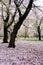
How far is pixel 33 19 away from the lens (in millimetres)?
33000

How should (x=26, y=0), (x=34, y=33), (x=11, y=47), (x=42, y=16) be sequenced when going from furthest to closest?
(x=34, y=33)
(x=42, y=16)
(x=26, y=0)
(x=11, y=47)

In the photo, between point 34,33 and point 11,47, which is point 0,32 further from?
point 11,47

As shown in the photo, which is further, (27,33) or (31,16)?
(27,33)

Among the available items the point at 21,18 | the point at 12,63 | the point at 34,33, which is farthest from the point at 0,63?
the point at 34,33

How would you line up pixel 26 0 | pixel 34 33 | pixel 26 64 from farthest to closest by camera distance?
1. pixel 34 33
2. pixel 26 0
3. pixel 26 64

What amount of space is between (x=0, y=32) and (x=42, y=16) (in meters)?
13.1

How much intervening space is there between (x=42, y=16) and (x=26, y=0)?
1384cm

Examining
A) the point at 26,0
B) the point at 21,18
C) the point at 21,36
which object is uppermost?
the point at 26,0

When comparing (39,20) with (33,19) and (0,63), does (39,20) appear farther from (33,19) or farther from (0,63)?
(0,63)

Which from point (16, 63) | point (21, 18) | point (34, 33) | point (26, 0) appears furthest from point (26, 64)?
point (34, 33)

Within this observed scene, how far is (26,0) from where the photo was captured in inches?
716

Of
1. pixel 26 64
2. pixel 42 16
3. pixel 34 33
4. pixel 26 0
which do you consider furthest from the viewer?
pixel 34 33

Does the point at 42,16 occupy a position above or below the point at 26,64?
above

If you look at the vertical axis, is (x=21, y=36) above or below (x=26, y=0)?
below
